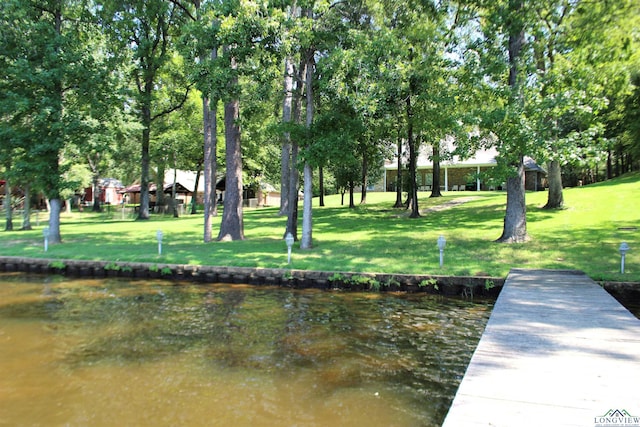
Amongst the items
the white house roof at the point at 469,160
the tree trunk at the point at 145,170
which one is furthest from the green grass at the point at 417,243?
the white house roof at the point at 469,160

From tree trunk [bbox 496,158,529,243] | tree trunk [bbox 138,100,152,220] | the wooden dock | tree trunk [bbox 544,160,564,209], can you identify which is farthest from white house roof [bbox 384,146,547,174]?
the wooden dock

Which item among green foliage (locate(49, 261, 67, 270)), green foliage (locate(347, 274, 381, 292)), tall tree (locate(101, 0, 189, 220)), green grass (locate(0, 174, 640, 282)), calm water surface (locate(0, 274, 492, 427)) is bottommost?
calm water surface (locate(0, 274, 492, 427))

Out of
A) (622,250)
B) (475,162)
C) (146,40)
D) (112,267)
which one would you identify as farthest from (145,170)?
(622,250)

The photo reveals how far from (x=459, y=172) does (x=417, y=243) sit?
28.8 metres

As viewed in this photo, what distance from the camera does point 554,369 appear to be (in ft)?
15.7

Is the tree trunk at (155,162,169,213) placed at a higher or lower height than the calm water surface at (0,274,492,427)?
higher

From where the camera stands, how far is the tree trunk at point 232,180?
1792cm

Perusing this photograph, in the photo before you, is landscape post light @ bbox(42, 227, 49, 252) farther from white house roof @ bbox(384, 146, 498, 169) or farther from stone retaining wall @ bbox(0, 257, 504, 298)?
white house roof @ bbox(384, 146, 498, 169)

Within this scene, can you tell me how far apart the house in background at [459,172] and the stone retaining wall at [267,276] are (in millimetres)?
25035

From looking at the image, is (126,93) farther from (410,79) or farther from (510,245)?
(510,245)

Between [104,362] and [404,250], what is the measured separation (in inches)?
399

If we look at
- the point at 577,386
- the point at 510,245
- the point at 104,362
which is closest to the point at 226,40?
the point at 104,362

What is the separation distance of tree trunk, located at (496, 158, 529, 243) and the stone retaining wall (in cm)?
449

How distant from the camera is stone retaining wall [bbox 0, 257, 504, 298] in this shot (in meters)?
11.3
